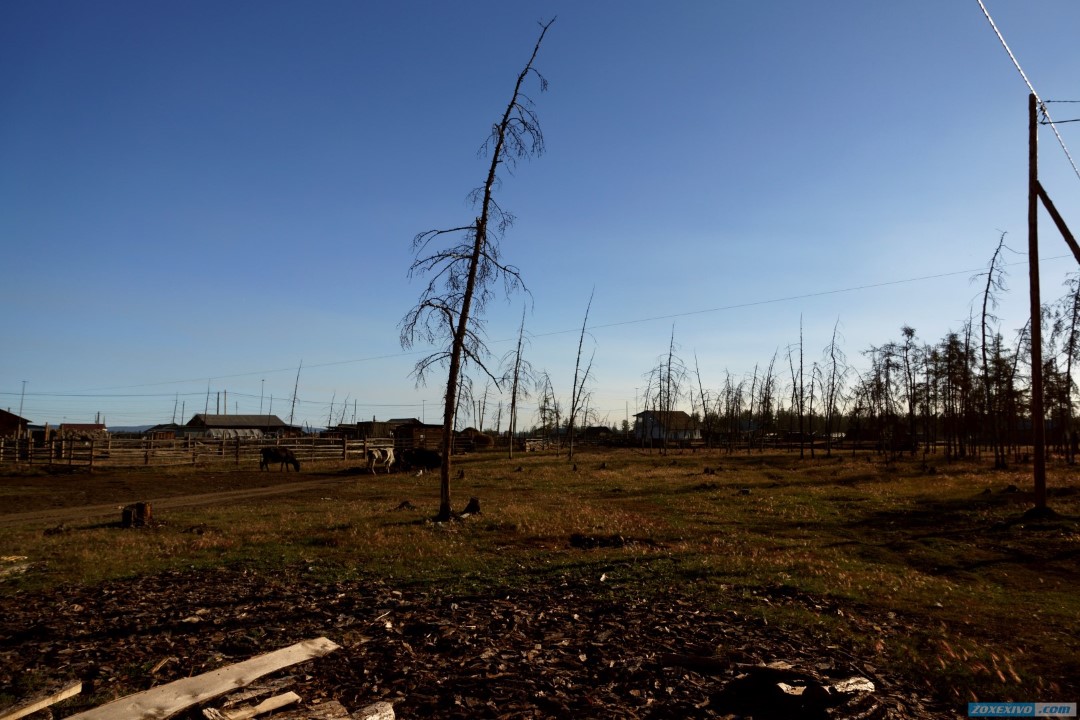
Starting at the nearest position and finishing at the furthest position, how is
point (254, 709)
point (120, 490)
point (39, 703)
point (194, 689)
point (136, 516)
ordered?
point (254, 709), point (39, 703), point (194, 689), point (136, 516), point (120, 490)

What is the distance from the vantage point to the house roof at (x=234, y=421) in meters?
116

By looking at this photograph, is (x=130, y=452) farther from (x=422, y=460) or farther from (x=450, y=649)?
(x=450, y=649)

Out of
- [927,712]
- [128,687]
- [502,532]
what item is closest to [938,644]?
[927,712]

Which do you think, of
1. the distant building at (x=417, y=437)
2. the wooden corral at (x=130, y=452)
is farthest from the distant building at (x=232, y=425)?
the wooden corral at (x=130, y=452)

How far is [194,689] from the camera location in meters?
6.28

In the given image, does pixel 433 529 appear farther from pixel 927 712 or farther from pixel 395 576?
pixel 927 712

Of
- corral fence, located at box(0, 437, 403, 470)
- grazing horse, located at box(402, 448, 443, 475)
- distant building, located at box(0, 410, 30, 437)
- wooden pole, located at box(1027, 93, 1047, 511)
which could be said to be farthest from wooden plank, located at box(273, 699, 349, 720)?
distant building, located at box(0, 410, 30, 437)

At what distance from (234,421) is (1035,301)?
123933mm

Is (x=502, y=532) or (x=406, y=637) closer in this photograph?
(x=406, y=637)

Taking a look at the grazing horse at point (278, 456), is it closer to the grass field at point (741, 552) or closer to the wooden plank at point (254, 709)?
the grass field at point (741, 552)

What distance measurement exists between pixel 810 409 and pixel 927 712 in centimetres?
6055

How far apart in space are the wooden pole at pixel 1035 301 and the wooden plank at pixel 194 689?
72.2 ft

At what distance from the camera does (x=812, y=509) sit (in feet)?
79.4

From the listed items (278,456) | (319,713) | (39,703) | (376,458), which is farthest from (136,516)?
(278,456)
